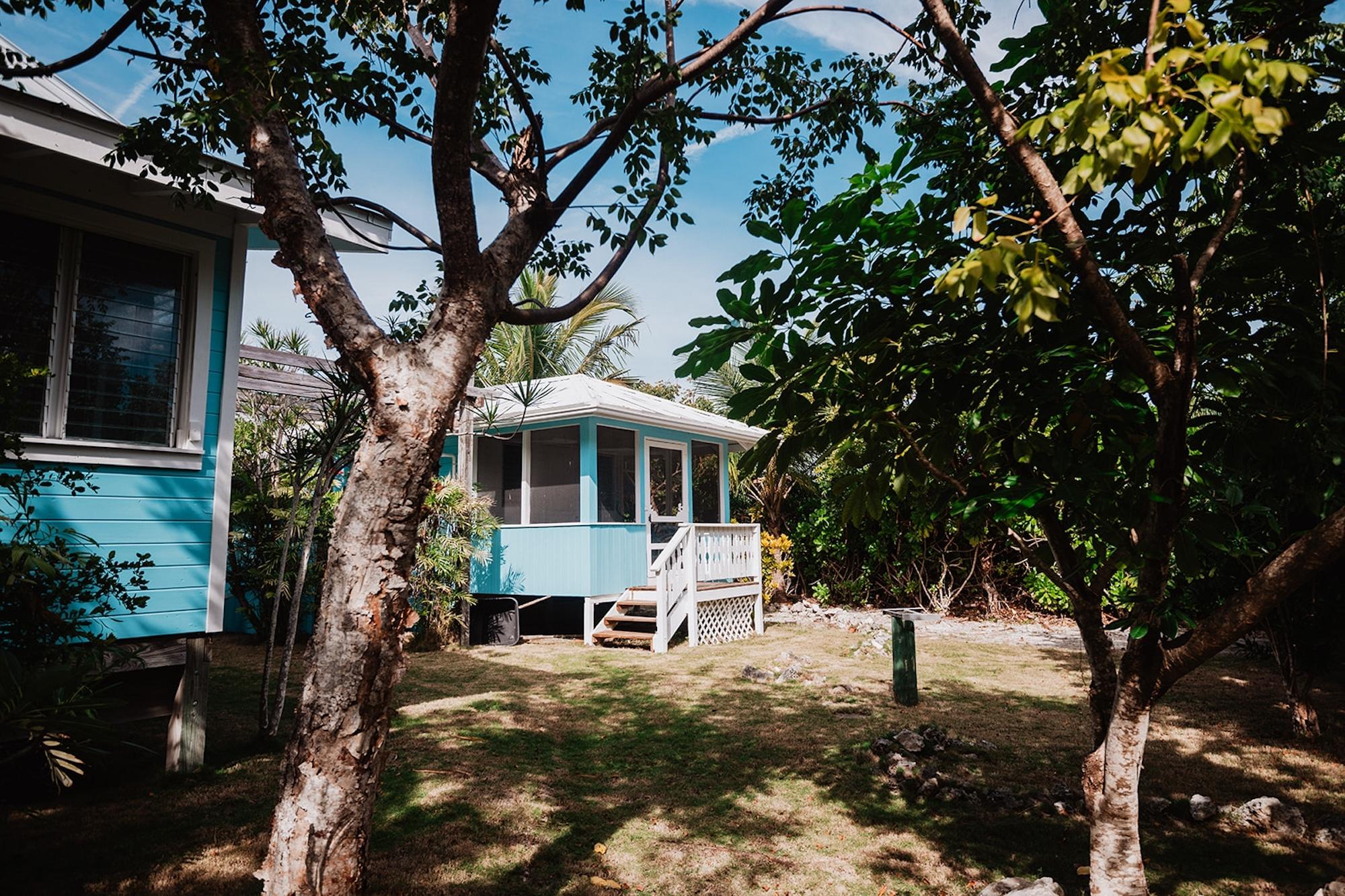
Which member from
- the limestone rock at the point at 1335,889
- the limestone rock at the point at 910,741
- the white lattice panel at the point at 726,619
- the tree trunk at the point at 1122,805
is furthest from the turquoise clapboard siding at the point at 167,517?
the white lattice panel at the point at 726,619

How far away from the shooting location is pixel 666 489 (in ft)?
44.7

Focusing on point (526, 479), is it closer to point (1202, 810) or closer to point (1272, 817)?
point (1202, 810)

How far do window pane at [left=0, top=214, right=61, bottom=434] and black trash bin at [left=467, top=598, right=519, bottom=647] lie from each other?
734 cm

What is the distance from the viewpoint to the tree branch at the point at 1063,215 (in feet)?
6.71

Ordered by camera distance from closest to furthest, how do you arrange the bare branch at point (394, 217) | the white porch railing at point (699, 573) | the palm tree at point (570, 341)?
the bare branch at point (394, 217), the white porch railing at point (699, 573), the palm tree at point (570, 341)

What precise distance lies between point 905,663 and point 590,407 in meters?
5.88

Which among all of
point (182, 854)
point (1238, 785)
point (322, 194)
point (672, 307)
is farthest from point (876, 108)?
point (672, 307)

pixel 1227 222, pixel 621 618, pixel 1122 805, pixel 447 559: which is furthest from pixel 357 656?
pixel 621 618

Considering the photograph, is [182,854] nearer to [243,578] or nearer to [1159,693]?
[1159,693]

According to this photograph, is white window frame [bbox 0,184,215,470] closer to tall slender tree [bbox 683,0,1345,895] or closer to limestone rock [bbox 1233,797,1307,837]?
tall slender tree [bbox 683,0,1345,895]

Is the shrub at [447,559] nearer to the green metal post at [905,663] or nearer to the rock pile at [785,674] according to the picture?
the rock pile at [785,674]

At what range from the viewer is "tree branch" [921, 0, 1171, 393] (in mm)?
2045

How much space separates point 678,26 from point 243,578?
946 centimetres

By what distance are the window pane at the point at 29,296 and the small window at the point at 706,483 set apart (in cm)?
1065
